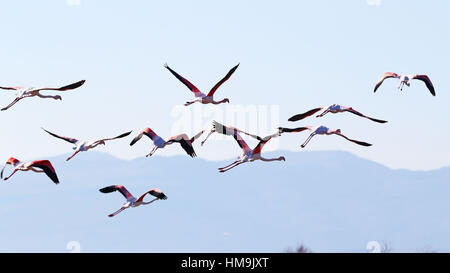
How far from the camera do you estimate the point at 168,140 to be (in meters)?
37.0

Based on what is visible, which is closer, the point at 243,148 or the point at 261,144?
the point at 261,144

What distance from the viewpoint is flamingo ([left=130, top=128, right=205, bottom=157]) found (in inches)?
1423

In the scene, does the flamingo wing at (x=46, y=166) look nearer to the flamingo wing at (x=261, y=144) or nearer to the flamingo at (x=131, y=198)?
the flamingo at (x=131, y=198)

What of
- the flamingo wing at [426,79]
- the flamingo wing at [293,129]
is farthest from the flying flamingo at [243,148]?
the flamingo wing at [426,79]

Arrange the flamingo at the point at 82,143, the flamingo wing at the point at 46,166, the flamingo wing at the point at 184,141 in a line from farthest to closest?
1. the flamingo at the point at 82,143
2. the flamingo wing at the point at 184,141
3. the flamingo wing at the point at 46,166

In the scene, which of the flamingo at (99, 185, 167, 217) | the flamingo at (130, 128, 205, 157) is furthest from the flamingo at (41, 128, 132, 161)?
the flamingo at (99, 185, 167, 217)

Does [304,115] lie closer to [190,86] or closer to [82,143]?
[190,86]

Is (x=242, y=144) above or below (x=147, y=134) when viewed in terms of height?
below

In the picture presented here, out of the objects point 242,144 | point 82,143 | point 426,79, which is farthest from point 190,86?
point 426,79

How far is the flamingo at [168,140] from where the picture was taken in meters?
36.2
